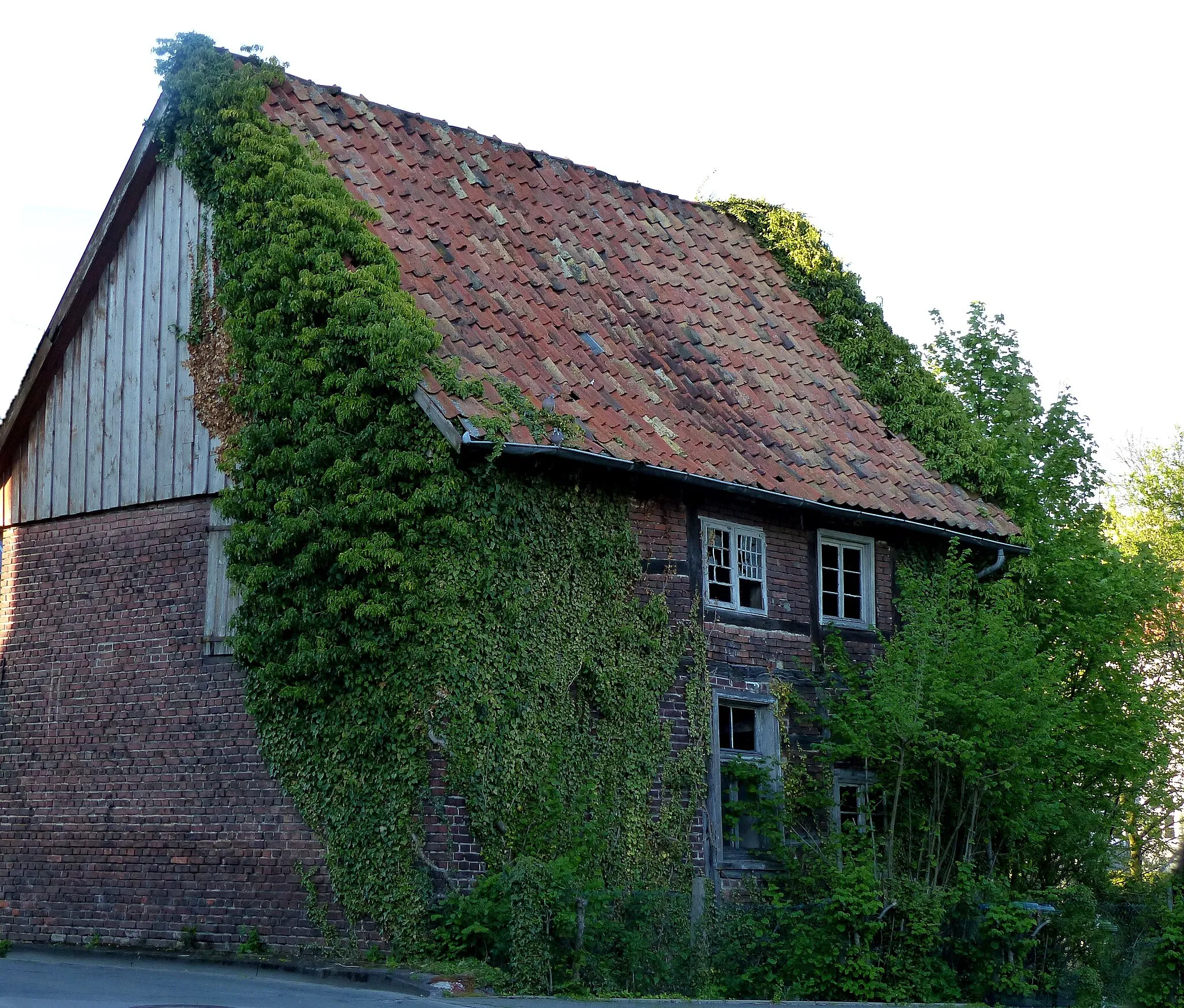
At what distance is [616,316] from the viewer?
776 inches

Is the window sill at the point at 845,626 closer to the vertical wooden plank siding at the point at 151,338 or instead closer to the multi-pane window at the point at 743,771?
the multi-pane window at the point at 743,771

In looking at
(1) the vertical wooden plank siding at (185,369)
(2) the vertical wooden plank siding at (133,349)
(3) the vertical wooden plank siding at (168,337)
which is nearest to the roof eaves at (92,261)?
(2) the vertical wooden plank siding at (133,349)

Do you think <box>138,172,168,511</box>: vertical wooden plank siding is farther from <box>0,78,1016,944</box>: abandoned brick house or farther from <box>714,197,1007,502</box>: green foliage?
<box>714,197,1007,502</box>: green foliage

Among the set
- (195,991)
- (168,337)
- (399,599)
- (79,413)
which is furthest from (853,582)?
(195,991)

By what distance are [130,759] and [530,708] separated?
4825 mm

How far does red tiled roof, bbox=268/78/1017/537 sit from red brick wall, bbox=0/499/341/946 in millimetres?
3972

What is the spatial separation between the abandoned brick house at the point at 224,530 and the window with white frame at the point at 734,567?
0.03 metres

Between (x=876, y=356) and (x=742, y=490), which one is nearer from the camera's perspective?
(x=742, y=490)

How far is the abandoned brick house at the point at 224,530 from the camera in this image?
1697cm

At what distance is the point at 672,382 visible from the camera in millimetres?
19062

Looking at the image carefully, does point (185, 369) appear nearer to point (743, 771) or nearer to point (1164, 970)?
point (743, 771)

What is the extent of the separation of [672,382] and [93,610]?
7162mm

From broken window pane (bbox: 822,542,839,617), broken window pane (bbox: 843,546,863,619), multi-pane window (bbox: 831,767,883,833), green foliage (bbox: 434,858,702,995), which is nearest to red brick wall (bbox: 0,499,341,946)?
green foliage (bbox: 434,858,702,995)

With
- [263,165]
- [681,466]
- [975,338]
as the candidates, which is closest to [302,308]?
[263,165]
